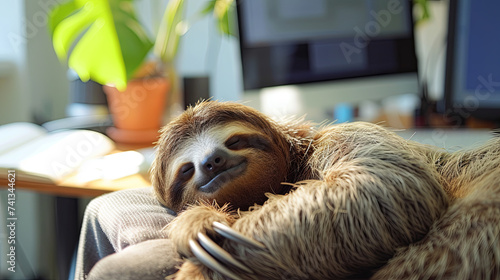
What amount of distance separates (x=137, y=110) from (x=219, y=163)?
1045mm

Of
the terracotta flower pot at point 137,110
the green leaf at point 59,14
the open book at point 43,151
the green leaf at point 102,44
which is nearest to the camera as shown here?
the open book at point 43,151

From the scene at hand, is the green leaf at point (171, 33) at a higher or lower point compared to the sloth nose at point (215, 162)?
higher

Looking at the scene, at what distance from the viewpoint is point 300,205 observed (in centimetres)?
41

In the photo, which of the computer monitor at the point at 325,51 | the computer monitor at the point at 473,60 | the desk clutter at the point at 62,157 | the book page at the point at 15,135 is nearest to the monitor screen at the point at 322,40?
the computer monitor at the point at 325,51

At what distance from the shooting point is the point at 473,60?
4.56 ft

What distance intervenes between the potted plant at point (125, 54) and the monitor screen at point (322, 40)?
25 cm

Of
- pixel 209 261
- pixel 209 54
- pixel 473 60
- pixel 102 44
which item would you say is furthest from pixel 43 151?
pixel 209 54

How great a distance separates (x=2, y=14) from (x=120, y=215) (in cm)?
130

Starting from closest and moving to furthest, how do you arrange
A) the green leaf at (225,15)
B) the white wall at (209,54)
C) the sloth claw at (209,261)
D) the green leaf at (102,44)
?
1. the sloth claw at (209,261)
2. the green leaf at (102,44)
3. the green leaf at (225,15)
4. the white wall at (209,54)

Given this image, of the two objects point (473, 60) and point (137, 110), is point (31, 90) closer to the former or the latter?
point (137, 110)

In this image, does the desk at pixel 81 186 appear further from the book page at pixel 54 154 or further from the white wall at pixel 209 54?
the white wall at pixel 209 54

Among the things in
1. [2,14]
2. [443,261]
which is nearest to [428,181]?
[443,261]

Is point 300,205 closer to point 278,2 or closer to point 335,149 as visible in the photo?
point 335,149

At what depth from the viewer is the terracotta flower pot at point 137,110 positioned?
144cm
